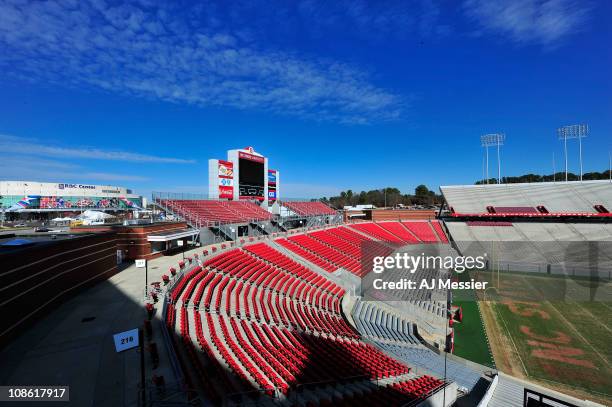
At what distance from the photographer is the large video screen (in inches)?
1411

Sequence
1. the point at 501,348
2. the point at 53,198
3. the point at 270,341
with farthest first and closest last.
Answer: the point at 53,198 < the point at 501,348 < the point at 270,341

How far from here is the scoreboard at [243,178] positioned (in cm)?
3259

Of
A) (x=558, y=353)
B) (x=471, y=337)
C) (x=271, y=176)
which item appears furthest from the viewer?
(x=271, y=176)

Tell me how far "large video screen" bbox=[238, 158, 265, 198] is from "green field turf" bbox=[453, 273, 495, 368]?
26005mm

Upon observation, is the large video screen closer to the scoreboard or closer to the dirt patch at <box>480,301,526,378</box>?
the scoreboard

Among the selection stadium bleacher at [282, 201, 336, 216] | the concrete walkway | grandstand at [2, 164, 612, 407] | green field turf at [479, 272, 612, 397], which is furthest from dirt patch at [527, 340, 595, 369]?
stadium bleacher at [282, 201, 336, 216]

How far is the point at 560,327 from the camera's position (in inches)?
752

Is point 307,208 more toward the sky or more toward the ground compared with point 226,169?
more toward the ground

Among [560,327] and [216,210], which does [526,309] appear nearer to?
[560,327]

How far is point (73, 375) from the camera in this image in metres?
7.86

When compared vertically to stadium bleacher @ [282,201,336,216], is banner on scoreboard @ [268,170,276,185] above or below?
above

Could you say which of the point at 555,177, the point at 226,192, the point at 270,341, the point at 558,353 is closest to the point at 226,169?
the point at 226,192

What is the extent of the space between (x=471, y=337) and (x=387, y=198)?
371 feet

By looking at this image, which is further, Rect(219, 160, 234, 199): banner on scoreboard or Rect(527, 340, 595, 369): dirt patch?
Rect(219, 160, 234, 199): banner on scoreboard
